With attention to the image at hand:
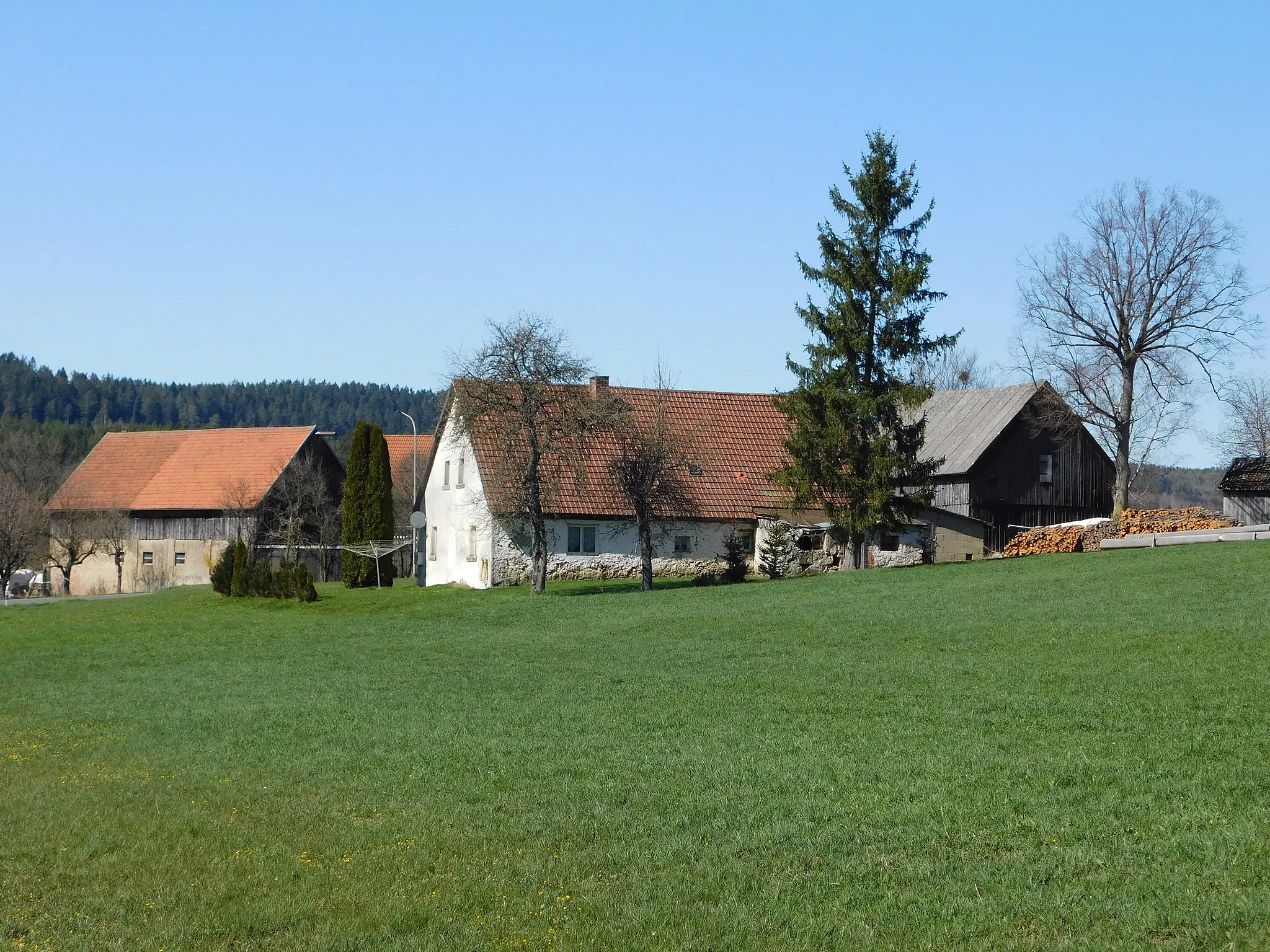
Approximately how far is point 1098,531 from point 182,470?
5048 cm

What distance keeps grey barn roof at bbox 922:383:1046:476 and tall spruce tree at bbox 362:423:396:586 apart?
70.7 feet

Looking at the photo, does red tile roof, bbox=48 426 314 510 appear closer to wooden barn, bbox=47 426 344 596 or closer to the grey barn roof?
wooden barn, bbox=47 426 344 596

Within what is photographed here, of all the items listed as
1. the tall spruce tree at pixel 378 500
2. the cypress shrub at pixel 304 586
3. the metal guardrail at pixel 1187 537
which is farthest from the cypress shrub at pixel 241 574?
the metal guardrail at pixel 1187 537

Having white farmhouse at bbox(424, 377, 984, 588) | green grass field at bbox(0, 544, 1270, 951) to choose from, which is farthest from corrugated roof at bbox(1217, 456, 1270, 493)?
green grass field at bbox(0, 544, 1270, 951)

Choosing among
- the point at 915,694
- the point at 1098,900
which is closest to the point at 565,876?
the point at 1098,900

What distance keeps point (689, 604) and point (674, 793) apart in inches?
819

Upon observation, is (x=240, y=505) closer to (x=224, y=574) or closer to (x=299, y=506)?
(x=299, y=506)

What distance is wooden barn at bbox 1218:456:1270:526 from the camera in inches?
1928

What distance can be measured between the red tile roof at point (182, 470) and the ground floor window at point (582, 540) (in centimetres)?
2706

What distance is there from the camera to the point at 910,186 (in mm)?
39594

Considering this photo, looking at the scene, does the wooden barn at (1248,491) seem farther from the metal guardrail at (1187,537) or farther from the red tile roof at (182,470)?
the red tile roof at (182,470)

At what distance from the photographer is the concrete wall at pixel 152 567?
6750 centimetres

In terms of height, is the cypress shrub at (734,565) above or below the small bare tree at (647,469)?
below

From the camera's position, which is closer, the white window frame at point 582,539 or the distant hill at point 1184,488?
the white window frame at point 582,539
